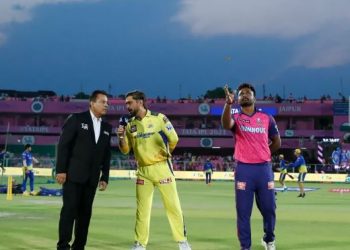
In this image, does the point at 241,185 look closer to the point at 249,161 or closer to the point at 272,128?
the point at 249,161

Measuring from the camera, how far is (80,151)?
8859 millimetres

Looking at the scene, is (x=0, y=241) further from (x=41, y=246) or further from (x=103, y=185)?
(x=103, y=185)

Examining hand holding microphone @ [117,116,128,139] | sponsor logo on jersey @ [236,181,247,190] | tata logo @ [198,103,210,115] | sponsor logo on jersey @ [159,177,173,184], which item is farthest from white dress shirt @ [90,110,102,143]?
tata logo @ [198,103,210,115]

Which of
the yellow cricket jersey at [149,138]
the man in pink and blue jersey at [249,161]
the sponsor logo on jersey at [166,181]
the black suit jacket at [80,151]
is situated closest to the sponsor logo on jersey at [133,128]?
the yellow cricket jersey at [149,138]

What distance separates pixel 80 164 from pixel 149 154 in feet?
3.73

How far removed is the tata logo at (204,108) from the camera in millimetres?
82800

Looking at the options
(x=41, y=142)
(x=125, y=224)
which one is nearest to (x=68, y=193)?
(x=125, y=224)

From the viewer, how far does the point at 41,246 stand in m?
10.3

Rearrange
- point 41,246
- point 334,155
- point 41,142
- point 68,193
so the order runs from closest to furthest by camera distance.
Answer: point 68,193 → point 41,246 → point 334,155 → point 41,142

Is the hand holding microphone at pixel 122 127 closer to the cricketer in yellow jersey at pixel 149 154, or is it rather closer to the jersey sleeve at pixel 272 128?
the cricketer in yellow jersey at pixel 149 154

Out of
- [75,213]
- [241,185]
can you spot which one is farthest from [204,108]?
[75,213]

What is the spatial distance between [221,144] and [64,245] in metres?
72.1

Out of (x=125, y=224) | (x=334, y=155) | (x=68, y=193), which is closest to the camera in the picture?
(x=68, y=193)

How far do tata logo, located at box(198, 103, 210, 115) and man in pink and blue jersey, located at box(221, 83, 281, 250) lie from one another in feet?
241
